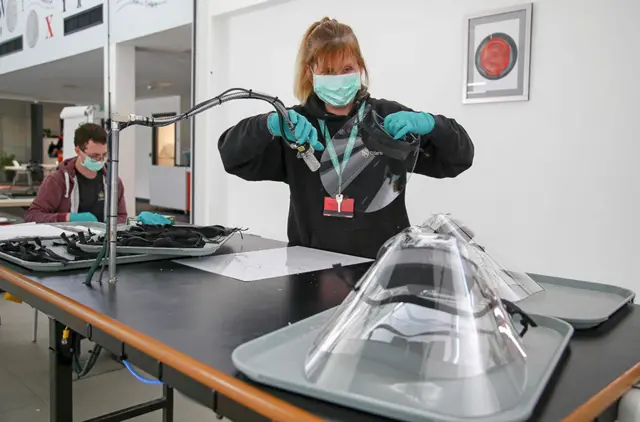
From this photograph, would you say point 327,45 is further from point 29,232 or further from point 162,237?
point 29,232

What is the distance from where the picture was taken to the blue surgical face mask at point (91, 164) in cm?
297

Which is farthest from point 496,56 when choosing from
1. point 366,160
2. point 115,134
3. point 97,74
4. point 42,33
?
point 97,74

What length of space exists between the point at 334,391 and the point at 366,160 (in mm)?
877

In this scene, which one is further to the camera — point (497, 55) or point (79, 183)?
point (79, 183)

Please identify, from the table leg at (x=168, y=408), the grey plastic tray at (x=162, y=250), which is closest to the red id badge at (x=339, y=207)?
the grey plastic tray at (x=162, y=250)

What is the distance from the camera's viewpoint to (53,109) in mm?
13008

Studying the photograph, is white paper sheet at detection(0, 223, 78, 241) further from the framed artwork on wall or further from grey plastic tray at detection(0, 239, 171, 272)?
the framed artwork on wall

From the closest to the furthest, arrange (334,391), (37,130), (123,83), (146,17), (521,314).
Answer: (334,391) → (521,314) → (146,17) → (123,83) → (37,130)

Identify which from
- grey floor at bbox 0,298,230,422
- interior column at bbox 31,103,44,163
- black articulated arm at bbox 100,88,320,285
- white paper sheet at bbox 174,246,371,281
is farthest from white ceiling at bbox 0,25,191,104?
black articulated arm at bbox 100,88,320,285

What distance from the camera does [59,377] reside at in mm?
1225

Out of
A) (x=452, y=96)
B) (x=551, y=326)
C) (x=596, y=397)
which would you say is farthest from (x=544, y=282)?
(x=452, y=96)

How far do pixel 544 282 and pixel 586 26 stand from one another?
1684 millimetres

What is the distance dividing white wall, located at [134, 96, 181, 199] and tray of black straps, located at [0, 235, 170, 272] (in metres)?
9.70

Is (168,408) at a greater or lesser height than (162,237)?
lesser
